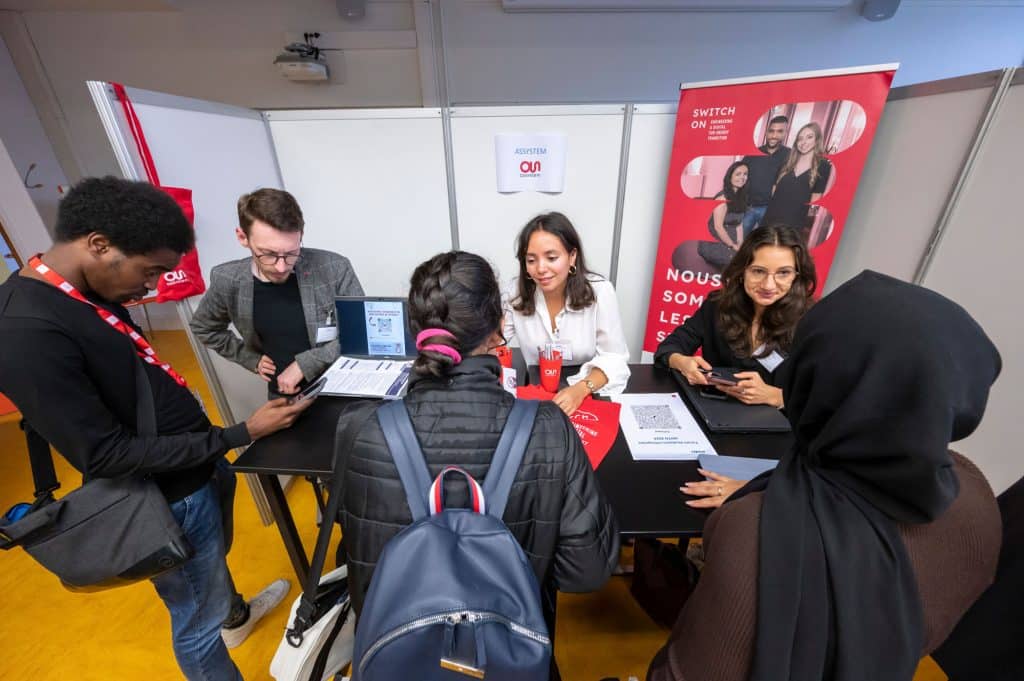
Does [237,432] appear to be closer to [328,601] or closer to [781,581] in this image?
[328,601]

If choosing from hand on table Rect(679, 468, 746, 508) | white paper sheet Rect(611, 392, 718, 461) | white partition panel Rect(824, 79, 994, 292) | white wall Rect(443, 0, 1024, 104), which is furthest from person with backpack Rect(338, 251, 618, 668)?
white wall Rect(443, 0, 1024, 104)

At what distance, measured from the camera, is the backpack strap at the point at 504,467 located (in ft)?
2.36

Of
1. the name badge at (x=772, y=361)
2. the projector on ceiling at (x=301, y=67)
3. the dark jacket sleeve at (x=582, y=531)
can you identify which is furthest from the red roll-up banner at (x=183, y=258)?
the projector on ceiling at (x=301, y=67)

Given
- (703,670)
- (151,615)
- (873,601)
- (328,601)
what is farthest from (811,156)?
(151,615)

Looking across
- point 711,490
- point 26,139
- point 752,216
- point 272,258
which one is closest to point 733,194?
point 752,216

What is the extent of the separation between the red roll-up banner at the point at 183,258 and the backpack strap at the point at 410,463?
4.31ft

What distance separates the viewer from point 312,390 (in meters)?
1.42

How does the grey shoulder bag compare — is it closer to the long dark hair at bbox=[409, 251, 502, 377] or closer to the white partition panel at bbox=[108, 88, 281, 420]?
the long dark hair at bbox=[409, 251, 502, 377]

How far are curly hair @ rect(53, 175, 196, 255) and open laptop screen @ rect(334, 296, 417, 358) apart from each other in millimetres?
605

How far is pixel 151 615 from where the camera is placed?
1.75m

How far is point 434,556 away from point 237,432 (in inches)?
36.0

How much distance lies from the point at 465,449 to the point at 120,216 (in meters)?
0.97

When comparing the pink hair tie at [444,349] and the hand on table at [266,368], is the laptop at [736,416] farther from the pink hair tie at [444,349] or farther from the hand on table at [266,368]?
the hand on table at [266,368]

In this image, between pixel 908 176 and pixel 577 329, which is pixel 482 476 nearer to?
pixel 577 329
